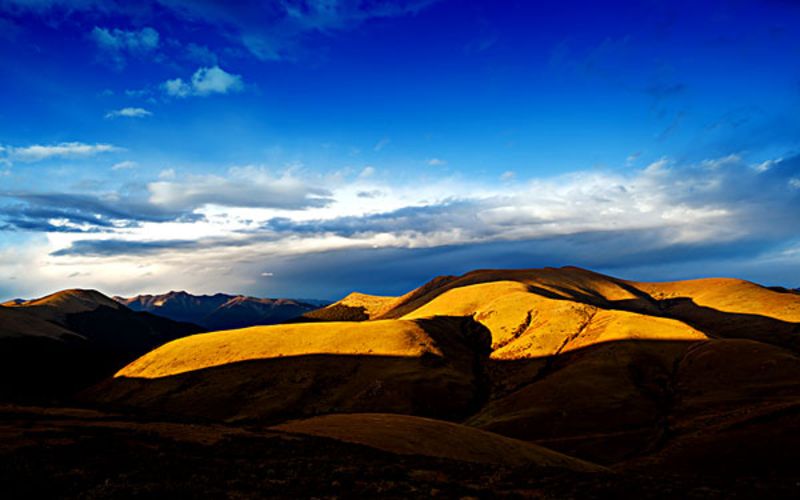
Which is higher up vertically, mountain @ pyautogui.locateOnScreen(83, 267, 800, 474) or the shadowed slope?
the shadowed slope

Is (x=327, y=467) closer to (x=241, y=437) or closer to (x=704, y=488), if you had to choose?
(x=241, y=437)

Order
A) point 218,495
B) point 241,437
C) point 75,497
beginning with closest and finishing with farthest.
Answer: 1. point 75,497
2. point 218,495
3. point 241,437

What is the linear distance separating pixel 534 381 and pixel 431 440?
7083 centimetres

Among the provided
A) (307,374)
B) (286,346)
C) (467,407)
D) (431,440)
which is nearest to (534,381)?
(467,407)

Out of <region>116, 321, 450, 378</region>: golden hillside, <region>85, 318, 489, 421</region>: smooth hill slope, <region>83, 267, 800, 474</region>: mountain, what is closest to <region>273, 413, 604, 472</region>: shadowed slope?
<region>83, 267, 800, 474</region>: mountain

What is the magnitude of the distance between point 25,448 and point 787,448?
193ft

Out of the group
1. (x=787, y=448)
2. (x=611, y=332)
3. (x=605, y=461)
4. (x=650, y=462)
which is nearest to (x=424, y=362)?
(x=611, y=332)

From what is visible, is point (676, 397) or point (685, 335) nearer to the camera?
point (676, 397)

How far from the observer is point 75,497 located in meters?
17.8

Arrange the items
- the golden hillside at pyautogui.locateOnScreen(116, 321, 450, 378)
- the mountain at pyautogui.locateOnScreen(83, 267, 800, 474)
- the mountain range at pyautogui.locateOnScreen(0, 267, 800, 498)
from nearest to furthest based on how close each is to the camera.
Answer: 1. the mountain range at pyautogui.locateOnScreen(0, 267, 800, 498)
2. the mountain at pyautogui.locateOnScreen(83, 267, 800, 474)
3. the golden hillside at pyautogui.locateOnScreen(116, 321, 450, 378)

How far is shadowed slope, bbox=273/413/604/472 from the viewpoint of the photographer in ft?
120

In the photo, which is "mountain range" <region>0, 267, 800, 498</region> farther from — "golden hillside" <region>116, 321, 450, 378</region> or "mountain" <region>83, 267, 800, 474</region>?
"golden hillside" <region>116, 321, 450, 378</region>

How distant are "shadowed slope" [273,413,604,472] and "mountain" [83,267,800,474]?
1192cm

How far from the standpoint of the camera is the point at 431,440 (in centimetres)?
3941
